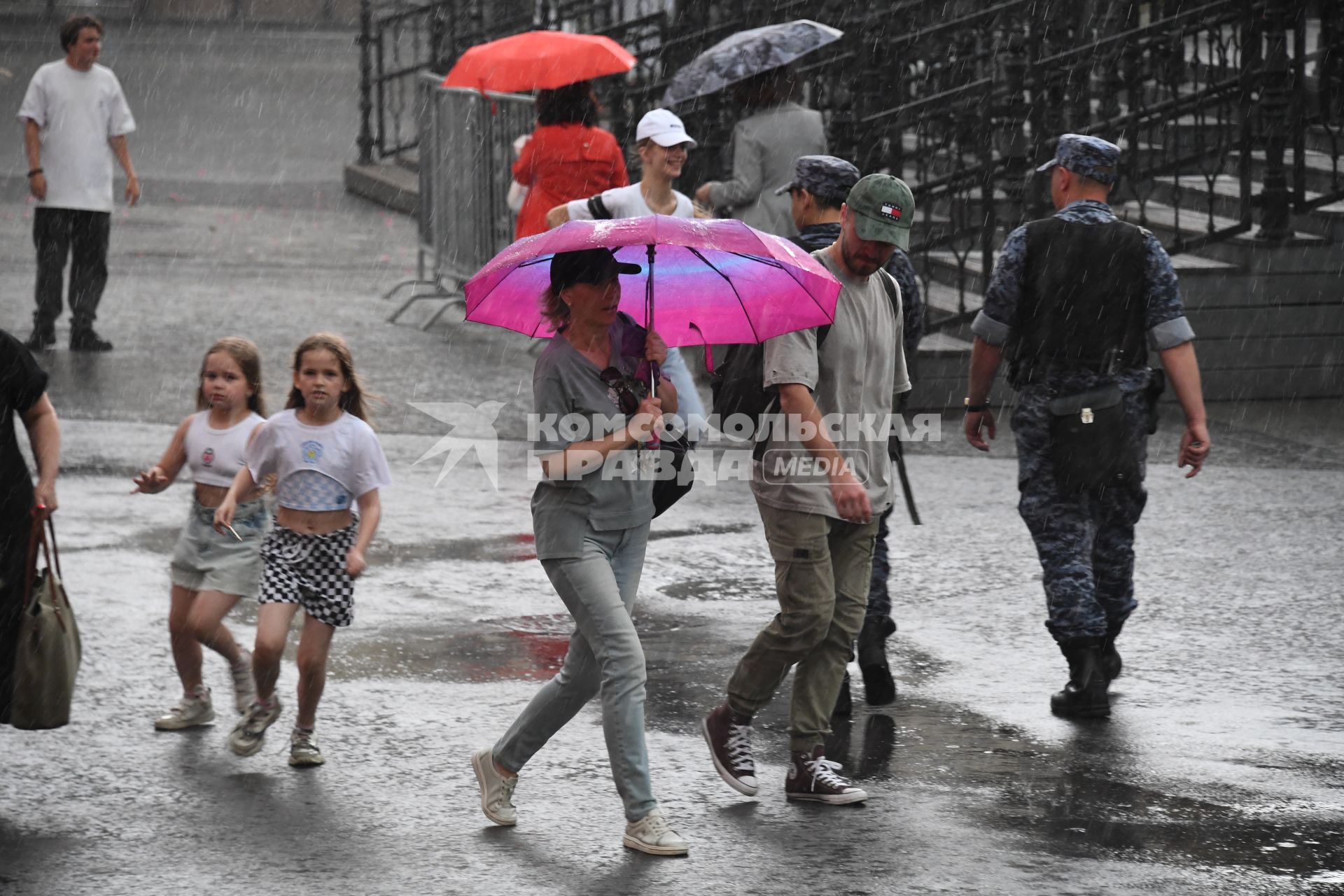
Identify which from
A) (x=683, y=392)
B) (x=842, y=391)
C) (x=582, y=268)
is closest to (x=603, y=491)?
(x=582, y=268)

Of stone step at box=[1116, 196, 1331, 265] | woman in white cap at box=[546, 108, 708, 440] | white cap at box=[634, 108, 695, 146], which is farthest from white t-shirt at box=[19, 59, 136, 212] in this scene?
stone step at box=[1116, 196, 1331, 265]

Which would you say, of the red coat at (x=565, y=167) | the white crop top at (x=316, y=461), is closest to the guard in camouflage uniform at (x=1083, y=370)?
the white crop top at (x=316, y=461)

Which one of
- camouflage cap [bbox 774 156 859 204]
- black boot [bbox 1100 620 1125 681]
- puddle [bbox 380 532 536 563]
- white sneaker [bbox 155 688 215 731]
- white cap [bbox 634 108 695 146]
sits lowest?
white sneaker [bbox 155 688 215 731]

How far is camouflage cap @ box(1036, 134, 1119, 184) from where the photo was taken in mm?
6602

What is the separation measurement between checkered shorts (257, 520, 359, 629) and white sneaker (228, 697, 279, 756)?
1.11 feet

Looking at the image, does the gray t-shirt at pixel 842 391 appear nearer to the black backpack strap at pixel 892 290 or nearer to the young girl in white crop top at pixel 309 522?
the black backpack strap at pixel 892 290

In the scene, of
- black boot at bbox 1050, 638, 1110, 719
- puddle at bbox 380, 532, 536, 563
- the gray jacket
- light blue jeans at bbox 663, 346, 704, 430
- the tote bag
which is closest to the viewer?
the tote bag

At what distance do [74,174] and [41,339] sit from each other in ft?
3.84

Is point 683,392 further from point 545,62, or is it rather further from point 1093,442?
point 545,62

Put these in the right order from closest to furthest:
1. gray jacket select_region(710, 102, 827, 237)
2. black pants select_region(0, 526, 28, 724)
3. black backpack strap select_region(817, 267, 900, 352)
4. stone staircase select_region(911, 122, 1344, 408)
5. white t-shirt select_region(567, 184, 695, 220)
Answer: black pants select_region(0, 526, 28, 724)
black backpack strap select_region(817, 267, 900, 352)
white t-shirt select_region(567, 184, 695, 220)
gray jacket select_region(710, 102, 827, 237)
stone staircase select_region(911, 122, 1344, 408)

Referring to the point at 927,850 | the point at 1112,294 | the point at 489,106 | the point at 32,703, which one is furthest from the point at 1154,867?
the point at 489,106

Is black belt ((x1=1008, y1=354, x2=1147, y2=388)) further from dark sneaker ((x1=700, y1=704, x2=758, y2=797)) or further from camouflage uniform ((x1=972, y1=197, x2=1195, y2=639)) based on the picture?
dark sneaker ((x1=700, y1=704, x2=758, y2=797))

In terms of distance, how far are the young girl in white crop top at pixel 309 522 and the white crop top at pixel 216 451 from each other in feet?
0.53

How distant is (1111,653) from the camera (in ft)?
22.3
